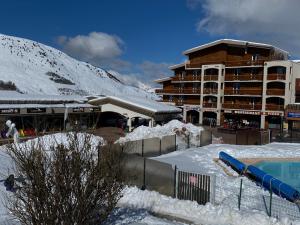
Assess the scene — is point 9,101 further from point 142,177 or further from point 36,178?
point 36,178

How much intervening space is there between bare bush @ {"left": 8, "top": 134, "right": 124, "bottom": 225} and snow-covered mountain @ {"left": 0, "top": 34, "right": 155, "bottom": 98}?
11455cm

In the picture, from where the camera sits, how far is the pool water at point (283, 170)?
25930mm

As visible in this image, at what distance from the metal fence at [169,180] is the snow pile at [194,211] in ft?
1.86

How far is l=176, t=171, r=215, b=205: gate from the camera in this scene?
1583 cm

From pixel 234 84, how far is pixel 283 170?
110 ft

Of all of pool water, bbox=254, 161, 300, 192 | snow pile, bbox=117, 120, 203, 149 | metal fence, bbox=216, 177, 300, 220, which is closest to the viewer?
metal fence, bbox=216, 177, 300, 220

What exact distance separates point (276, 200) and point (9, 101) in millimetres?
31638

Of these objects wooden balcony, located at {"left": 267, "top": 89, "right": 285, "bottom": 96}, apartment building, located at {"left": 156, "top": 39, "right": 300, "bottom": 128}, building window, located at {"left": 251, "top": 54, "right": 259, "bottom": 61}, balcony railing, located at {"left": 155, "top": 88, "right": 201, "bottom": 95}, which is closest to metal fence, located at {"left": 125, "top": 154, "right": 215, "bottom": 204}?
apartment building, located at {"left": 156, "top": 39, "right": 300, "bottom": 128}

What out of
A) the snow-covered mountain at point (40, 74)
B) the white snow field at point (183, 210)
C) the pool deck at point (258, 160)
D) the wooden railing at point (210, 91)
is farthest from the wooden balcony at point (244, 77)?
the snow-covered mountain at point (40, 74)

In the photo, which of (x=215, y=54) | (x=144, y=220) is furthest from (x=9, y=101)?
(x=215, y=54)

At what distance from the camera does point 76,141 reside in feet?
34.2

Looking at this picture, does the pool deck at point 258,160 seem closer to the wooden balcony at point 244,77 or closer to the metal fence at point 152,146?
the metal fence at point 152,146

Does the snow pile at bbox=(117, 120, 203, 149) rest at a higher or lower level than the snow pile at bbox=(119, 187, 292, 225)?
higher

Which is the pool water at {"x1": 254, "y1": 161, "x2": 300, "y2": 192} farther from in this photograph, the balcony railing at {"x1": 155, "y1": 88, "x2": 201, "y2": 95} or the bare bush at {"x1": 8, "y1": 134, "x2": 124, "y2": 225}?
the balcony railing at {"x1": 155, "y1": 88, "x2": 201, "y2": 95}
